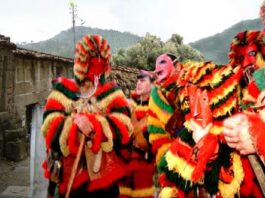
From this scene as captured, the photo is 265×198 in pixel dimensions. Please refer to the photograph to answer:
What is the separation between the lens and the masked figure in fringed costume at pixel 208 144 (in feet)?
7.78

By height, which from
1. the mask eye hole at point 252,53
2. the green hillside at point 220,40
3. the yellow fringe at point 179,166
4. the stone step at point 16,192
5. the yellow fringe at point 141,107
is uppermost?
the green hillside at point 220,40

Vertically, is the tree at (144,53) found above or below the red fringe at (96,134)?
above

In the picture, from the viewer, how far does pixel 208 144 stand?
2.37 metres

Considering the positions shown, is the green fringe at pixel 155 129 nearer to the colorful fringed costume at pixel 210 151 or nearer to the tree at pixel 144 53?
the colorful fringed costume at pixel 210 151

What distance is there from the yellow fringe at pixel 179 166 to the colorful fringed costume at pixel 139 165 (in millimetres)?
2035

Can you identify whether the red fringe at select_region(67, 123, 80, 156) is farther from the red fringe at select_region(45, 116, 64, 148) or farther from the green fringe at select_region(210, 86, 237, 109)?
the green fringe at select_region(210, 86, 237, 109)

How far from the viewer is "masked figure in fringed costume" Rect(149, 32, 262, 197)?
7.78 feet

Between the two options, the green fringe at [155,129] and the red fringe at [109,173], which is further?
the red fringe at [109,173]

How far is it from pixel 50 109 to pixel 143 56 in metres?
23.4

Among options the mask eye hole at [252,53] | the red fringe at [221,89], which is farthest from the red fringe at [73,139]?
the mask eye hole at [252,53]

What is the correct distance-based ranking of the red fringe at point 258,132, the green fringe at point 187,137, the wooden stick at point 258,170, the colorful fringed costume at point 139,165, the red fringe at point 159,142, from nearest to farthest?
the red fringe at point 258,132 < the wooden stick at point 258,170 < the green fringe at point 187,137 < the red fringe at point 159,142 < the colorful fringed costume at point 139,165

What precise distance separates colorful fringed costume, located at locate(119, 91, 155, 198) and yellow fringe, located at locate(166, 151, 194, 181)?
2035 millimetres

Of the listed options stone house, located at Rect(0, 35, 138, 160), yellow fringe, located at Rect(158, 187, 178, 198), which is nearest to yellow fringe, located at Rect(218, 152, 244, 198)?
yellow fringe, located at Rect(158, 187, 178, 198)

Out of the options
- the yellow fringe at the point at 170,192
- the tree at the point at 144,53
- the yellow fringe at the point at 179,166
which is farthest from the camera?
the tree at the point at 144,53
